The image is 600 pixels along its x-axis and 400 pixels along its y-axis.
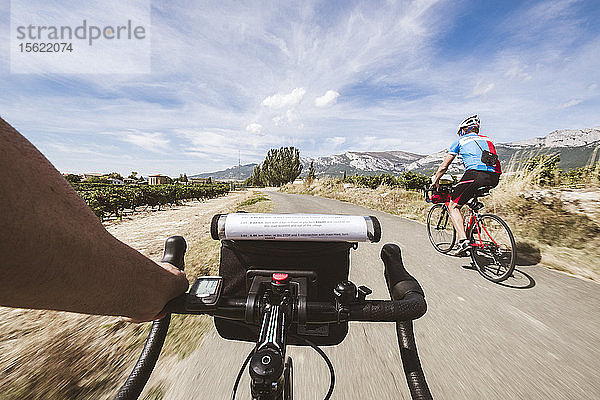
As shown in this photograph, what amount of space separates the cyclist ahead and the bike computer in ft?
14.2

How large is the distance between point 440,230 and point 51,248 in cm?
646

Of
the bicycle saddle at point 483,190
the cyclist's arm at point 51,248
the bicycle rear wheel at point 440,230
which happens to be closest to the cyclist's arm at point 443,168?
the bicycle rear wheel at point 440,230

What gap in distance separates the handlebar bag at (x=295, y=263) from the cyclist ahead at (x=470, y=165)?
3.90 meters

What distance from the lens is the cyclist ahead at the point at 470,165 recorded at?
402cm

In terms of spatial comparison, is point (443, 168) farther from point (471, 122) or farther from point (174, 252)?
point (174, 252)

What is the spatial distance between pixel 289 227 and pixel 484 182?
4.17 meters

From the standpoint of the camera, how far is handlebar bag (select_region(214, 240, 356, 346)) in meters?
1.07

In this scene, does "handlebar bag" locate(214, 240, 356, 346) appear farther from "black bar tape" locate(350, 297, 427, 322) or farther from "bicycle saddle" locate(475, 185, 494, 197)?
"bicycle saddle" locate(475, 185, 494, 197)

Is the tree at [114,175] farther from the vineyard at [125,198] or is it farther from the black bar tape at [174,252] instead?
the black bar tape at [174,252]

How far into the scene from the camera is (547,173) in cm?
641

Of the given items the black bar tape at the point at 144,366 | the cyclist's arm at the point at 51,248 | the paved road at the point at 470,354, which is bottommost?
the paved road at the point at 470,354

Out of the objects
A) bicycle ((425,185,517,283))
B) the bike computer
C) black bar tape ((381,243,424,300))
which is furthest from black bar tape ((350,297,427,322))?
bicycle ((425,185,517,283))

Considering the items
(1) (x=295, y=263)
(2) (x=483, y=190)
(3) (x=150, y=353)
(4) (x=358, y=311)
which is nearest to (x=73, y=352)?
(3) (x=150, y=353)

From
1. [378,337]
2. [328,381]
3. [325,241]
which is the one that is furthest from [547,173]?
[325,241]
